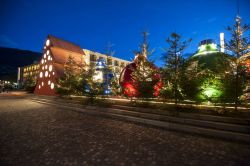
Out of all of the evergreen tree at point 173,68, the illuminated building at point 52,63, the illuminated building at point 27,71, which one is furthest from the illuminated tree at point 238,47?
the illuminated building at point 27,71

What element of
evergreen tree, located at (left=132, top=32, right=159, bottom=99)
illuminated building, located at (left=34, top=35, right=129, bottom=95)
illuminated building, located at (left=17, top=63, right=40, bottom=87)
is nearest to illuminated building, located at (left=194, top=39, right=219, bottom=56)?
illuminated building, located at (left=34, top=35, right=129, bottom=95)

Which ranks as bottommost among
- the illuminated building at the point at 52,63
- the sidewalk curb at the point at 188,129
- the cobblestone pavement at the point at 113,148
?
the cobblestone pavement at the point at 113,148

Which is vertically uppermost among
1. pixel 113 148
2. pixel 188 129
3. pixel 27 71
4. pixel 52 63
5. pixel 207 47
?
pixel 27 71

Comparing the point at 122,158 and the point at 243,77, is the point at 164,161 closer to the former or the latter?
the point at 122,158

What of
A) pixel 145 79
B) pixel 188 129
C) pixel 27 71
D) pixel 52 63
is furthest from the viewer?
pixel 27 71

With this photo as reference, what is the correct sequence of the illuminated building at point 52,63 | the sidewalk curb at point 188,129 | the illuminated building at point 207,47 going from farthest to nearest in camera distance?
1. the illuminated building at point 207,47
2. the illuminated building at point 52,63
3. the sidewalk curb at point 188,129

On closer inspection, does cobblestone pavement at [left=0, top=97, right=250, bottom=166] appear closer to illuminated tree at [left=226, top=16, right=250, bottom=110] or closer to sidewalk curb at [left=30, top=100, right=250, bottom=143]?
sidewalk curb at [left=30, top=100, right=250, bottom=143]

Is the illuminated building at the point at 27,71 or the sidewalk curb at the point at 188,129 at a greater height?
the illuminated building at the point at 27,71

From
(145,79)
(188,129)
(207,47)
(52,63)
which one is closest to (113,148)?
(188,129)

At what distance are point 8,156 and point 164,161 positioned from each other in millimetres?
5172

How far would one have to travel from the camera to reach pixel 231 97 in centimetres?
932

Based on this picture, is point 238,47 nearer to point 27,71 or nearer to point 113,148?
Result: point 113,148

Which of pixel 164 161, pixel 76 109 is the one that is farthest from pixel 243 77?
pixel 76 109

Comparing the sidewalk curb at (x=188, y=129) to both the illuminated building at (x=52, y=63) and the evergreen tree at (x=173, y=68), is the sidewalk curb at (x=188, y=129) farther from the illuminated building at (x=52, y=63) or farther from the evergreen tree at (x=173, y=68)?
the illuminated building at (x=52, y=63)
